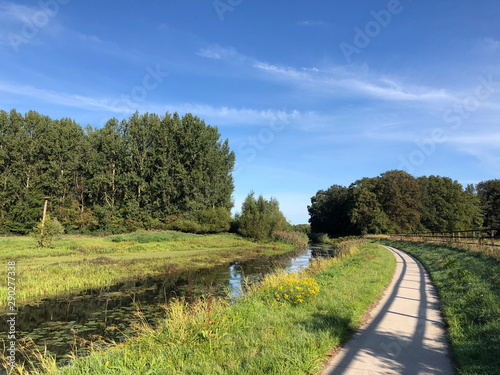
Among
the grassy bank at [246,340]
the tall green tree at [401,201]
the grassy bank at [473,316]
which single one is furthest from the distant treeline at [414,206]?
the grassy bank at [246,340]

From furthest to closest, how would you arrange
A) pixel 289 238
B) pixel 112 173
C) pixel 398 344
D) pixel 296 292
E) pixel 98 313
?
1. pixel 112 173
2. pixel 289 238
3. pixel 98 313
4. pixel 296 292
5. pixel 398 344

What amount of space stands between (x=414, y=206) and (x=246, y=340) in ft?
227

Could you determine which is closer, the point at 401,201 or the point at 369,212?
the point at 401,201

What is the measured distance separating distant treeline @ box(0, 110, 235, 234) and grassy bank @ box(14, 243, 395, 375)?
127 ft

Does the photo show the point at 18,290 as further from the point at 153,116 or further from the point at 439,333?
the point at 153,116

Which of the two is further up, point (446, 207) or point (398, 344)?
point (446, 207)

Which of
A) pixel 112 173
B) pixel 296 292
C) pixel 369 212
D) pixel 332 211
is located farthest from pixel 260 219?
pixel 332 211

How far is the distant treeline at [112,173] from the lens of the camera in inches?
1709

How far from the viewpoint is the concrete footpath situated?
4.24 metres

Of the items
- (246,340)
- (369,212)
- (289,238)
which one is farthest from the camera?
(369,212)

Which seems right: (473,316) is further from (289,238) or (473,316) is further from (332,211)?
(332,211)

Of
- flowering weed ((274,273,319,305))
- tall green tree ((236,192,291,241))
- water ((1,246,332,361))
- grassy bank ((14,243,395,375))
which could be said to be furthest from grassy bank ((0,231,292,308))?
tall green tree ((236,192,291,241))

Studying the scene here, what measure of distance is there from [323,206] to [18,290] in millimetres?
95762

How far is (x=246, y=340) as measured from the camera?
5.33m
